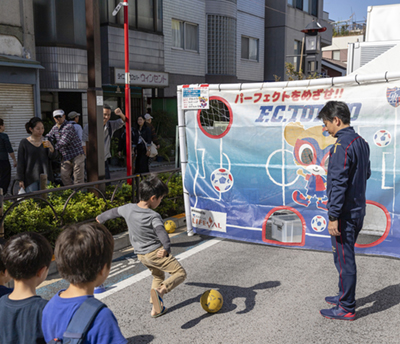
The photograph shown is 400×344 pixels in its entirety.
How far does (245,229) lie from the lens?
6.31 meters

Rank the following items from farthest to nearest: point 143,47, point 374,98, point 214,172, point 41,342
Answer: point 143,47, point 214,172, point 374,98, point 41,342

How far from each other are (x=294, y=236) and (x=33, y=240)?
441cm

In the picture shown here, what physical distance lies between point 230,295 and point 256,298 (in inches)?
11.3

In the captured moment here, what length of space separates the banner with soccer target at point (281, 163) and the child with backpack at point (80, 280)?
4.24m

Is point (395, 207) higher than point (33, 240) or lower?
lower

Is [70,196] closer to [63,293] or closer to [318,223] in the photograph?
[318,223]

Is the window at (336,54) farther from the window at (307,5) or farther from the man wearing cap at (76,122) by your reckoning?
the man wearing cap at (76,122)

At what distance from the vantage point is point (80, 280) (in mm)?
1951

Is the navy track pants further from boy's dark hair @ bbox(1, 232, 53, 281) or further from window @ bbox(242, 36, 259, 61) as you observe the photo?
window @ bbox(242, 36, 259, 61)

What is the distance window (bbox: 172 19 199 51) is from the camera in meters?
20.2

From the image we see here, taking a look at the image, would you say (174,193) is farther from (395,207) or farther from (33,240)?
(33,240)

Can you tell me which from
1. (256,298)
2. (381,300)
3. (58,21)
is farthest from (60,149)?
(58,21)

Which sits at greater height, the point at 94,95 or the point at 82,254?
the point at 94,95

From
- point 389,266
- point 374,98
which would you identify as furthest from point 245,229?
point 374,98
